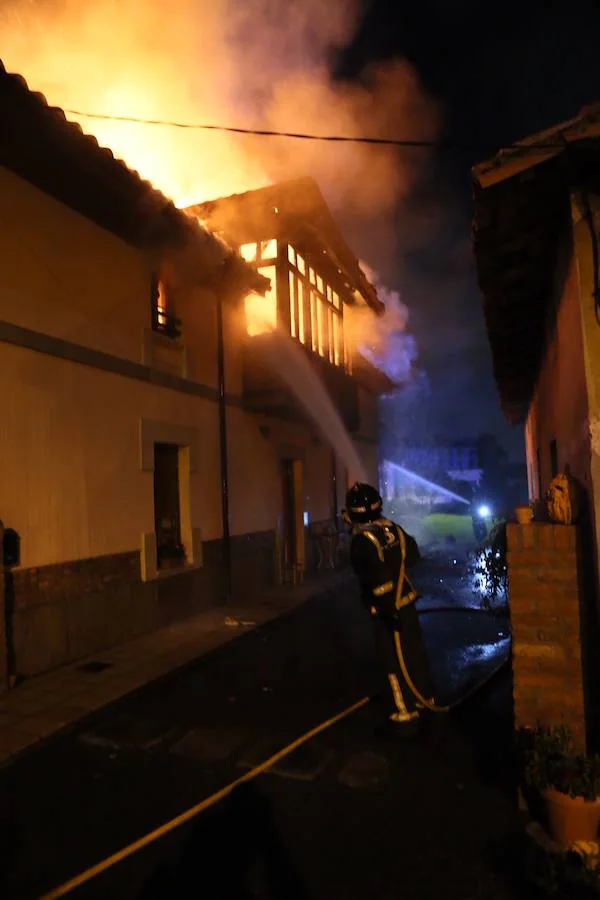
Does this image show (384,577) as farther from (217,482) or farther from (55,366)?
(217,482)

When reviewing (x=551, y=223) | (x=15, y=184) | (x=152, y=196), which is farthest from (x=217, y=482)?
(x=551, y=223)

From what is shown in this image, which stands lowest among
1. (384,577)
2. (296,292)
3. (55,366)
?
(384,577)

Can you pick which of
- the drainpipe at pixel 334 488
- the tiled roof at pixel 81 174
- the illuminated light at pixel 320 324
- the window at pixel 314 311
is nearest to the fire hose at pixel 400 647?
the tiled roof at pixel 81 174

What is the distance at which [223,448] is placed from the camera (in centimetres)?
1088

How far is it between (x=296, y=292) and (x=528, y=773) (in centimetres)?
1188

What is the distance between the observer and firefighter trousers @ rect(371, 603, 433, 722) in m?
4.79

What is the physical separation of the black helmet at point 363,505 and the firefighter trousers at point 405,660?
789mm

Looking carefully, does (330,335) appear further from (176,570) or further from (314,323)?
(176,570)

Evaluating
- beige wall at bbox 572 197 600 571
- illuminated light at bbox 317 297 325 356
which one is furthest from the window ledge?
illuminated light at bbox 317 297 325 356

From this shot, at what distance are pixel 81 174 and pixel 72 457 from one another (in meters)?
3.46

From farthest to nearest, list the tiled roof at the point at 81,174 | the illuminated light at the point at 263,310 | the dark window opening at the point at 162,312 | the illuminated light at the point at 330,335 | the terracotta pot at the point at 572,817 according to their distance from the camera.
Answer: the illuminated light at the point at 330,335
the illuminated light at the point at 263,310
the dark window opening at the point at 162,312
the tiled roof at the point at 81,174
the terracotta pot at the point at 572,817

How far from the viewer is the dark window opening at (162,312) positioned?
9.36 meters

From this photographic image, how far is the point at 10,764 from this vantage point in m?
4.57

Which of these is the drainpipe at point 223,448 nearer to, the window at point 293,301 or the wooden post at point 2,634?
the window at point 293,301
